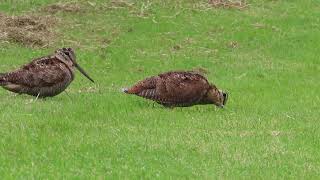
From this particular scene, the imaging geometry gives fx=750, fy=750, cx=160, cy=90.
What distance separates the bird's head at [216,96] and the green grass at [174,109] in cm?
28

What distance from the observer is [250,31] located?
2950 cm

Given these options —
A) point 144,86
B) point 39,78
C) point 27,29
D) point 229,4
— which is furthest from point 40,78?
point 229,4

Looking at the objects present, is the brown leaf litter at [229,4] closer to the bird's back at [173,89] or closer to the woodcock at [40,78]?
the bird's back at [173,89]

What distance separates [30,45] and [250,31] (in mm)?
8667

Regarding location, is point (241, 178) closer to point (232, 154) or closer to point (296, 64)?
point (232, 154)

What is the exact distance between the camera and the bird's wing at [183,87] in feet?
57.6

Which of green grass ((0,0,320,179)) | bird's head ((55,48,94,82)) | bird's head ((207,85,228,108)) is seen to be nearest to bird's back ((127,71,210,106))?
bird's head ((207,85,228,108))

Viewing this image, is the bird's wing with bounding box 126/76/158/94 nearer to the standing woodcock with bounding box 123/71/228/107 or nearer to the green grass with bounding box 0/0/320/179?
the standing woodcock with bounding box 123/71/228/107

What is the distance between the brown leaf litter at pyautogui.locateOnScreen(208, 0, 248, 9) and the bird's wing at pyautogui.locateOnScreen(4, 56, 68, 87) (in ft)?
53.7

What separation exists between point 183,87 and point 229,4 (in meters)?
16.7

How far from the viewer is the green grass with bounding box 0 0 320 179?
12.5 metres

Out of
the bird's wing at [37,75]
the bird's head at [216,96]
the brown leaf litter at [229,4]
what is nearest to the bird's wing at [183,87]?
the bird's head at [216,96]

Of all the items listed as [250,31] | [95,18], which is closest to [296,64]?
[250,31]

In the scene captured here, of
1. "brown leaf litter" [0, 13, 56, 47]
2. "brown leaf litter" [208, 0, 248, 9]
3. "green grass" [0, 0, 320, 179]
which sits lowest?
"brown leaf litter" [208, 0, 248, 9]
